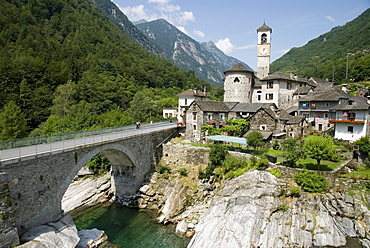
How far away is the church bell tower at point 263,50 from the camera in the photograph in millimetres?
48188

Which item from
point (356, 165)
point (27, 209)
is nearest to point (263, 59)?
point (356, 165)

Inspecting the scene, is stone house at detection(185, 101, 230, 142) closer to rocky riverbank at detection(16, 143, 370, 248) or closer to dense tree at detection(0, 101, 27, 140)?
rocky riverbank at detection(16, 143, 370, 248)

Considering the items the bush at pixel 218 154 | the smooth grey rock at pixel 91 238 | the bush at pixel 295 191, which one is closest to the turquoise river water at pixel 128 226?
the smooth grey rock at pixel 91 238

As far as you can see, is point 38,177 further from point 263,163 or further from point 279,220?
point 263,163

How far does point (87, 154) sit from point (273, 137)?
82.8 feet

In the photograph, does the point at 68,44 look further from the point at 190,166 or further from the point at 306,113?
the point at 306,113

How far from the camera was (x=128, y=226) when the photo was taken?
2338 cm

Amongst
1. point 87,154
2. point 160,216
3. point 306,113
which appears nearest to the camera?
point 87,154

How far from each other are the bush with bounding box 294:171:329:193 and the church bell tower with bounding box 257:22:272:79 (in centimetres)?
3020

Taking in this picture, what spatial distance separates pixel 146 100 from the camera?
60.2 m

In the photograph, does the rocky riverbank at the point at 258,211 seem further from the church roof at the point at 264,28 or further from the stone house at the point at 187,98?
the church roof at the point at 264,28

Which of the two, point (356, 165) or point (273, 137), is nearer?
point (356, 165)

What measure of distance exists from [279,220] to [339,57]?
362 ft

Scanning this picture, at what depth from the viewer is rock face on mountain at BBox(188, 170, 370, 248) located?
18156mm
